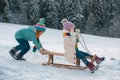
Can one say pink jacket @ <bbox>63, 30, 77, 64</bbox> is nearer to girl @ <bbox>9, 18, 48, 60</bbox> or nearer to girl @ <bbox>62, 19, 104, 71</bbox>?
girl @ <bbox>62, 19, 104, 71</bbox>

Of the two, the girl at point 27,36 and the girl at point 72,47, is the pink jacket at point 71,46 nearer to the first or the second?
the girl at point 72,47

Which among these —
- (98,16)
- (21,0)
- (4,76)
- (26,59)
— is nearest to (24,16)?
(21,0)

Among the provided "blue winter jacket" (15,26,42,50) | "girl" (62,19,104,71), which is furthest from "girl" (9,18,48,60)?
"girl" (62,19,104,71)

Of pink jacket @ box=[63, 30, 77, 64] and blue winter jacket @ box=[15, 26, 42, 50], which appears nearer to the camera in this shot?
pink jacket @ box=[63, 30, 77, 64]

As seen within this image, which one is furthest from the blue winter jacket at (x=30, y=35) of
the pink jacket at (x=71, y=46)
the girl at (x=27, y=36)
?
the pink jacket at (x=71, y=46)

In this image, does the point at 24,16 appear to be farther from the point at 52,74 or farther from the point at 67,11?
the point at 52,74

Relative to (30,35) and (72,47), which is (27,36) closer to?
(30,35)

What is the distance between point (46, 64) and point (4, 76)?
2.32 meters

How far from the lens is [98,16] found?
1577 inches

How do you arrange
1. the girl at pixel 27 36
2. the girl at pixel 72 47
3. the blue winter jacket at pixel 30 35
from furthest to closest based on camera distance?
the girl at pixel 27 36 < the blue winter jacket at pixel 30 35 < the girl at pixel 72 47

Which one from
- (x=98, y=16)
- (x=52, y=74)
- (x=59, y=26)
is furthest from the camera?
(x=98, y=16)

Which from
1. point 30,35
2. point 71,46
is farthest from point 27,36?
point 71,46

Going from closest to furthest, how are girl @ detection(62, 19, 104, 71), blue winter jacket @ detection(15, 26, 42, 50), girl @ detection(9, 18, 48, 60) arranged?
girl @ detection(62, 19, 104, 71), blue winter jacket @ detection(15, 26, 42, 50), girl @ detection(9, 18, 48, 60)

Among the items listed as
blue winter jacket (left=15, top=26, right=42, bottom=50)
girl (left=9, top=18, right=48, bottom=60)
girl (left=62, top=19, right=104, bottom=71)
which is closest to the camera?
girl (left=62, top=19, right=104, bottom=71)
